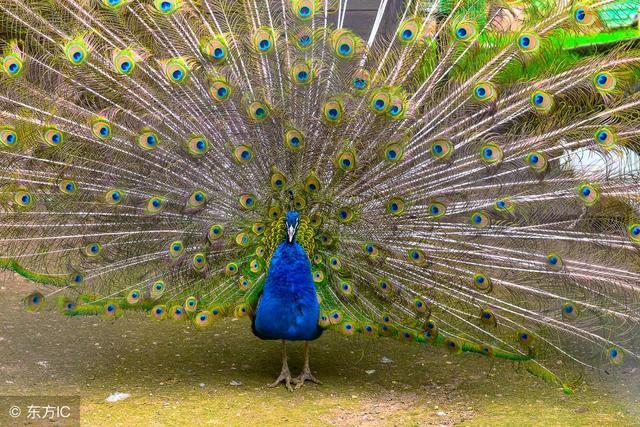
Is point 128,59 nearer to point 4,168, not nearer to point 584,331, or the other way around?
point 4,168

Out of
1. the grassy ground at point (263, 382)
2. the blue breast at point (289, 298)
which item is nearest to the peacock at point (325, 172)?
the blue breast at point (289, 298)

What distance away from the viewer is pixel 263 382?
4.29 meters

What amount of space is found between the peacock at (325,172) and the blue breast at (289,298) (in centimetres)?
1

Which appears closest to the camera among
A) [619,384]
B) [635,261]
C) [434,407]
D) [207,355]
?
[635,261]

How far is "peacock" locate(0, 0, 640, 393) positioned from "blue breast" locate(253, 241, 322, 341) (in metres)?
0.01

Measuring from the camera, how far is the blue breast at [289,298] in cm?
382

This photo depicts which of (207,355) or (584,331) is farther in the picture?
(207,355)

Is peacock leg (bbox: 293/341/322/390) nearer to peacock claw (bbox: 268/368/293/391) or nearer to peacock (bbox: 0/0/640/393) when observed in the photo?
peacock claw (bbox: 268/368/293/391)

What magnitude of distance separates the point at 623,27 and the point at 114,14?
8.57 ft

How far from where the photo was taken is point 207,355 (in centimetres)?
468

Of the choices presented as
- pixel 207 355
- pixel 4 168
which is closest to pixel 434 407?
pixel 207 355

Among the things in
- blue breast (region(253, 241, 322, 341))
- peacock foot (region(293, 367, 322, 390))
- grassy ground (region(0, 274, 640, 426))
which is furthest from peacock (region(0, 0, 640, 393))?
peacock foot (region(293, 367, 322, 390))

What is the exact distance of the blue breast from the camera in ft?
12.5

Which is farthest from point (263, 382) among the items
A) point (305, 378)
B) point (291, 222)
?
point (291, 222)
